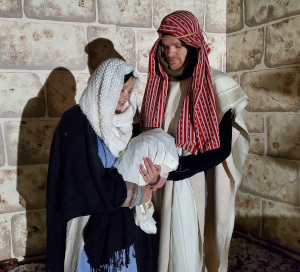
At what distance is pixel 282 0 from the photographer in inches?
88.1

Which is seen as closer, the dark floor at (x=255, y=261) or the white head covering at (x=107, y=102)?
the white head covering at (x=107, y=102)

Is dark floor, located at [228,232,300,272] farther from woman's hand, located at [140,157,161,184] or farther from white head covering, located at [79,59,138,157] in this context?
white head covering, located at [79,59,138,157]

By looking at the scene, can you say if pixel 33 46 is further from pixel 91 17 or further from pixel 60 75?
pixel 91 17

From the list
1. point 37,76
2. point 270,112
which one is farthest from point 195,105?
point 37,76

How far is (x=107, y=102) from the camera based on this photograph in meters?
1.30

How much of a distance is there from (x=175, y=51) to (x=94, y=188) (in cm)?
89

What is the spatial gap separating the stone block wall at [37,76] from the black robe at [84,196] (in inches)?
38.6

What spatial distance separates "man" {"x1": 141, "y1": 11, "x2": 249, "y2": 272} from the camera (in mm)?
1583

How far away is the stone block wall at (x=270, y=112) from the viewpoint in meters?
2.22

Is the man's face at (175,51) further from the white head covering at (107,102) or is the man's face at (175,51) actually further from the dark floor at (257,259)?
the dark floor at (257,259)

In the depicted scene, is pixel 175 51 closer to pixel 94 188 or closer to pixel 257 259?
pixel 94 188

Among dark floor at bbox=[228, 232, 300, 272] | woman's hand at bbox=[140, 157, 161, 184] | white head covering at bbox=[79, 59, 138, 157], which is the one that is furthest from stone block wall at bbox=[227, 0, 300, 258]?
white head covering at bbox=[79, 59, 138, 157]

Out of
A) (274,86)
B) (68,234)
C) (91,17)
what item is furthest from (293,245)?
(91,17)

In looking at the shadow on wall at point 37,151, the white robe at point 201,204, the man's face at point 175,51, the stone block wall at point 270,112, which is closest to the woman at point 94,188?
the white robe at point 201,204
